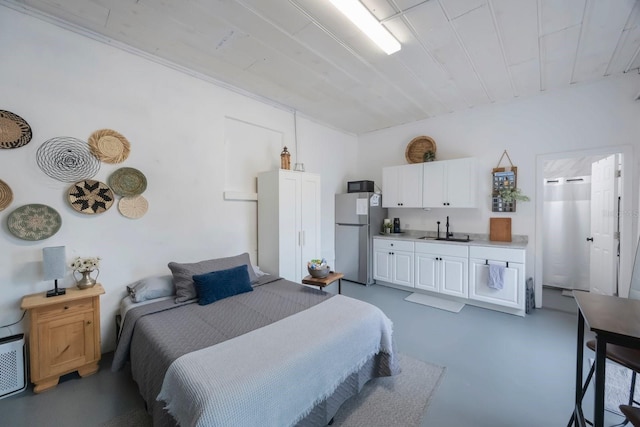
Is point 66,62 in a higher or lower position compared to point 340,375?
higher

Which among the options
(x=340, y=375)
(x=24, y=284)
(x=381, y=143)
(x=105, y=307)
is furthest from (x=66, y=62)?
(x=381, y=143)

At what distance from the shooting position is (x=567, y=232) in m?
4.30

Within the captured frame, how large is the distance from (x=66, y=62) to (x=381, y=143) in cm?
452

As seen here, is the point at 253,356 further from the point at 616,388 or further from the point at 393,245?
the point at 393,245

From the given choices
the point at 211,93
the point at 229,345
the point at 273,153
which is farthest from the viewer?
the point at 273,153

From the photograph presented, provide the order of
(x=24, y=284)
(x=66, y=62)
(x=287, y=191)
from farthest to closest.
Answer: (x=287, y=191) < (x=66, y=62) < (x=24, y=284)

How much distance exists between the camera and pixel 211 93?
318 cm

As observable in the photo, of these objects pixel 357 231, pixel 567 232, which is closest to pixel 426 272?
pixel 357 231

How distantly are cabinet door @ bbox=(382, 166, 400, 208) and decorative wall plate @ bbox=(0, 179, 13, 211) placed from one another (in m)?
4.56

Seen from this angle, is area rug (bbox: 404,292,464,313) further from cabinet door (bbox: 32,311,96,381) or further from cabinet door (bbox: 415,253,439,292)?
cabinet door (bbox: 32,311,96,381)

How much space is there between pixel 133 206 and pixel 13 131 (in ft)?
3.20

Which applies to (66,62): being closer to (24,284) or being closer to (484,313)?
(24,284)

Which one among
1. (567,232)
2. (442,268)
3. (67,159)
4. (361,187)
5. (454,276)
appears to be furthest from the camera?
(361,187)

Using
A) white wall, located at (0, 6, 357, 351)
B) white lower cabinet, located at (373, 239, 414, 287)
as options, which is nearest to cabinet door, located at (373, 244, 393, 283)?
white lower cabinet, located at (373, 239, 414, 287)
